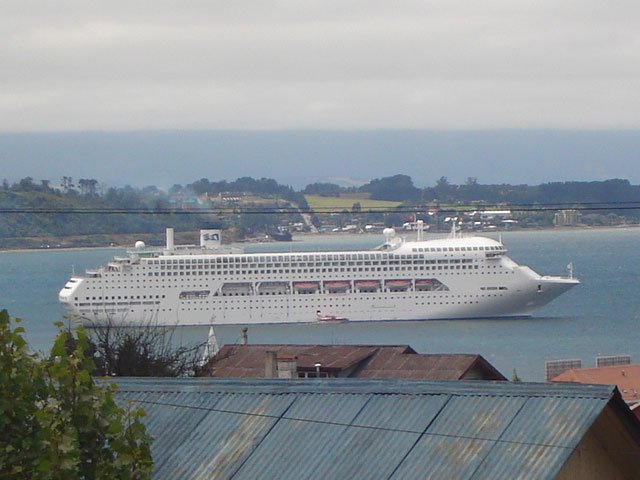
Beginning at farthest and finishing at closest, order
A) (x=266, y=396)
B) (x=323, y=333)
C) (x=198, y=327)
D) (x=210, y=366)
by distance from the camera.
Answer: (x=198, y=327)
(x=323, y=333)
(x=210, y=366)
(x=266, y=396)

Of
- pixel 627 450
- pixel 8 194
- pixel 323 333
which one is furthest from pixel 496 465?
pixel 8 194

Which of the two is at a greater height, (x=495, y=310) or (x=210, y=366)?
(x=210, y=366)

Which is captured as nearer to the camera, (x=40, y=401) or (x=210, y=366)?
(x=40, y=401)

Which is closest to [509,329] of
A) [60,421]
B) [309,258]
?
[309,258]

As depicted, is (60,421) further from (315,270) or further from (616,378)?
(315,270)

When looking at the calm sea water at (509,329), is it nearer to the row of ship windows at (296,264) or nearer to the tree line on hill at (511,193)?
the row of ship windows at (296,264)

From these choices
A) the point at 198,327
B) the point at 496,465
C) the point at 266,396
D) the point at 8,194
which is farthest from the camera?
the point at 8,194

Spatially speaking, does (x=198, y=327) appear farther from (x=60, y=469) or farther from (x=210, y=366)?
(x=60, y=469)

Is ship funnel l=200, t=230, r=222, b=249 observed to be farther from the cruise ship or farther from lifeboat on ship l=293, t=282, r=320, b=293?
lifeboat on ship l=293, t=282, r=320, b=293

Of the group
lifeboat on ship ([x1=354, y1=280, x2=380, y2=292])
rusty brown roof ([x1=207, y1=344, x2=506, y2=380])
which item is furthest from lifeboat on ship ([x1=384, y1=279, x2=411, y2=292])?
rusty brown roof ([x1=207, y1=344, x2=506, y2=380])
